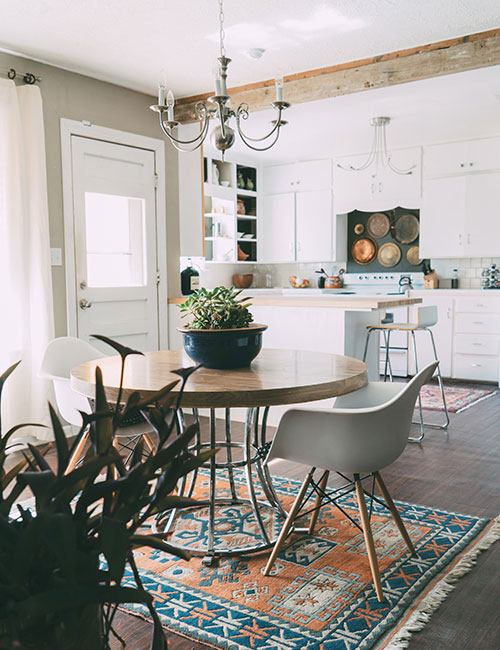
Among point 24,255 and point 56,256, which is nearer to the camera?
point 24,255

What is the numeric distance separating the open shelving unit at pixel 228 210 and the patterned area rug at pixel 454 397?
9.35 feet

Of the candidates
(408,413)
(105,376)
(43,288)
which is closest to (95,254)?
(43,288)

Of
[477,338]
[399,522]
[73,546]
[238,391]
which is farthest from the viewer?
[477,338]

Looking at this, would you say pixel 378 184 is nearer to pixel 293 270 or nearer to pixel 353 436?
pixel 293 270

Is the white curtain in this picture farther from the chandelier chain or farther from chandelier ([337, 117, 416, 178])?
chandelier ([337, 117, 416, 178])

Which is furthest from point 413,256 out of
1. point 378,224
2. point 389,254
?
point 378,224

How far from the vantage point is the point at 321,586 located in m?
2.06

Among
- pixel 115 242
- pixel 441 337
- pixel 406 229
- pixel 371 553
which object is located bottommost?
pixel 371 553

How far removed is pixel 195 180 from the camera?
16.7 feet

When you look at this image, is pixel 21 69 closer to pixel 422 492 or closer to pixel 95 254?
pixel 95 254

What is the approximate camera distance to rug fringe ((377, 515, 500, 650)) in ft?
5.75

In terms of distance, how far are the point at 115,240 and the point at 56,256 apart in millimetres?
565

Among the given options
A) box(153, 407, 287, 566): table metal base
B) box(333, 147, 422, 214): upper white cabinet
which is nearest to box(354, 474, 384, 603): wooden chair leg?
box(153, 407, 287, 566): table metal base

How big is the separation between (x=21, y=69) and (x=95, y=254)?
1.26 m
